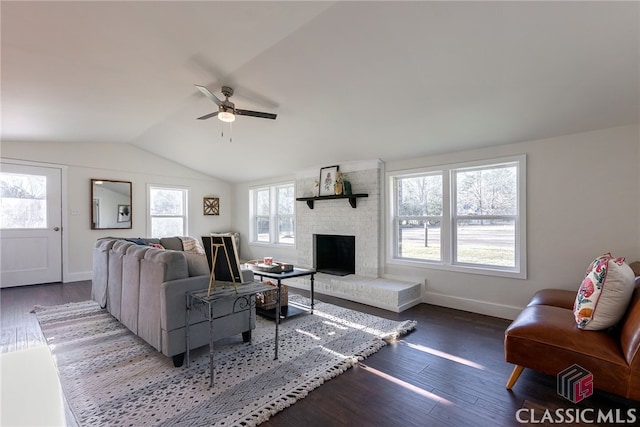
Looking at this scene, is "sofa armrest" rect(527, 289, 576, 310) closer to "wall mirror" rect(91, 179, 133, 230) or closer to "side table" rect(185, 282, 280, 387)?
"side table" rect(185, 282, 280, 387)

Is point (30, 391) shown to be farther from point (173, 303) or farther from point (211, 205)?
point (211, 205)

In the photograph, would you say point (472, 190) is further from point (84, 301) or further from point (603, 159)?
point (84, 301)

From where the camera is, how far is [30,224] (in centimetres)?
507

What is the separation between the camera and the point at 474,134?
3.44 m

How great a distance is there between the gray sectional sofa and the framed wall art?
4049mm

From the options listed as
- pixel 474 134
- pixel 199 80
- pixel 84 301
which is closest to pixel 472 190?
pixel 474 134

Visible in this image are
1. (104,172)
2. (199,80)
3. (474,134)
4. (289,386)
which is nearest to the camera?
(289,386)

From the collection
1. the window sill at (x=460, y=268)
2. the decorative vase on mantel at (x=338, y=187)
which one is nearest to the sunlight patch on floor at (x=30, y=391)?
the window sill at (x=460, y=268)

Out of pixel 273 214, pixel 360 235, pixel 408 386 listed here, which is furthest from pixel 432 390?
pixel 273 214

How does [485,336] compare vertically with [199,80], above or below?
below

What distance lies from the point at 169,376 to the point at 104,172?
16.7ft

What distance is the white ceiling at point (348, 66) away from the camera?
2031mm

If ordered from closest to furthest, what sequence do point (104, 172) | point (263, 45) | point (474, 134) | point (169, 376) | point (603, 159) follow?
point (169, 376), point (263, 45), point (603, 159), point (474, 134), point (104, 172)

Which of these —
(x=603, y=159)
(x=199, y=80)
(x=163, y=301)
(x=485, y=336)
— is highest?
(x=199, y=80)
